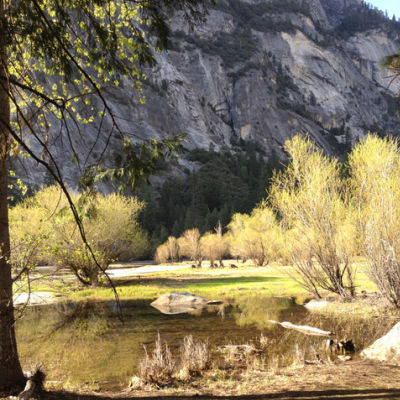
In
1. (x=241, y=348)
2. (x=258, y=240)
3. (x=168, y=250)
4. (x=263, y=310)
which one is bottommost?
(x=263, y=310)

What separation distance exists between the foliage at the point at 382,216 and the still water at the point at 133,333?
210 cm

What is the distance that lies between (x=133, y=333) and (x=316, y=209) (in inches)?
434

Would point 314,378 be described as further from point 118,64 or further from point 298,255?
point 298,255

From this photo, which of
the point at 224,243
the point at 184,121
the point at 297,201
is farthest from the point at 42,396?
the point at 184,121

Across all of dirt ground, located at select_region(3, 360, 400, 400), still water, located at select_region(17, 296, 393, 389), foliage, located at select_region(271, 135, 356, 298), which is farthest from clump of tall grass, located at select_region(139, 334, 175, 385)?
foliage, located at select_region(271, 135, 356, 298)

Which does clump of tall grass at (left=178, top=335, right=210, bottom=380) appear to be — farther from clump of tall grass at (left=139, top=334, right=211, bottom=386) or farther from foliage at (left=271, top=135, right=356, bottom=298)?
foliage at (left=271, top=135, right=356, bottom=298)

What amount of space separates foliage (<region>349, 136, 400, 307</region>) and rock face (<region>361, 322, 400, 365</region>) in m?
5.22

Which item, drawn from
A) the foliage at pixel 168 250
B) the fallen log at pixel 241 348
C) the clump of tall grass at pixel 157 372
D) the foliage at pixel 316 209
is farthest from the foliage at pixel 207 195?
the clump of tall grass at pixel 157 372

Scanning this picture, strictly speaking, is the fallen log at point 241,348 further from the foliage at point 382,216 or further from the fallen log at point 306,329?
the foliage at point 382,216

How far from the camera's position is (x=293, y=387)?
770 centimetres

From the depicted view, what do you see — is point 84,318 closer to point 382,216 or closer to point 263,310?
point 263,310

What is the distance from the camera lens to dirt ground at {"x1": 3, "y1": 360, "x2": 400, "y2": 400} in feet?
23.5

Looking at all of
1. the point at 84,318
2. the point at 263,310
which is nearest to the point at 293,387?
the point at 263,310

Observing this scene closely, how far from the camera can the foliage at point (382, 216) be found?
15008mm
